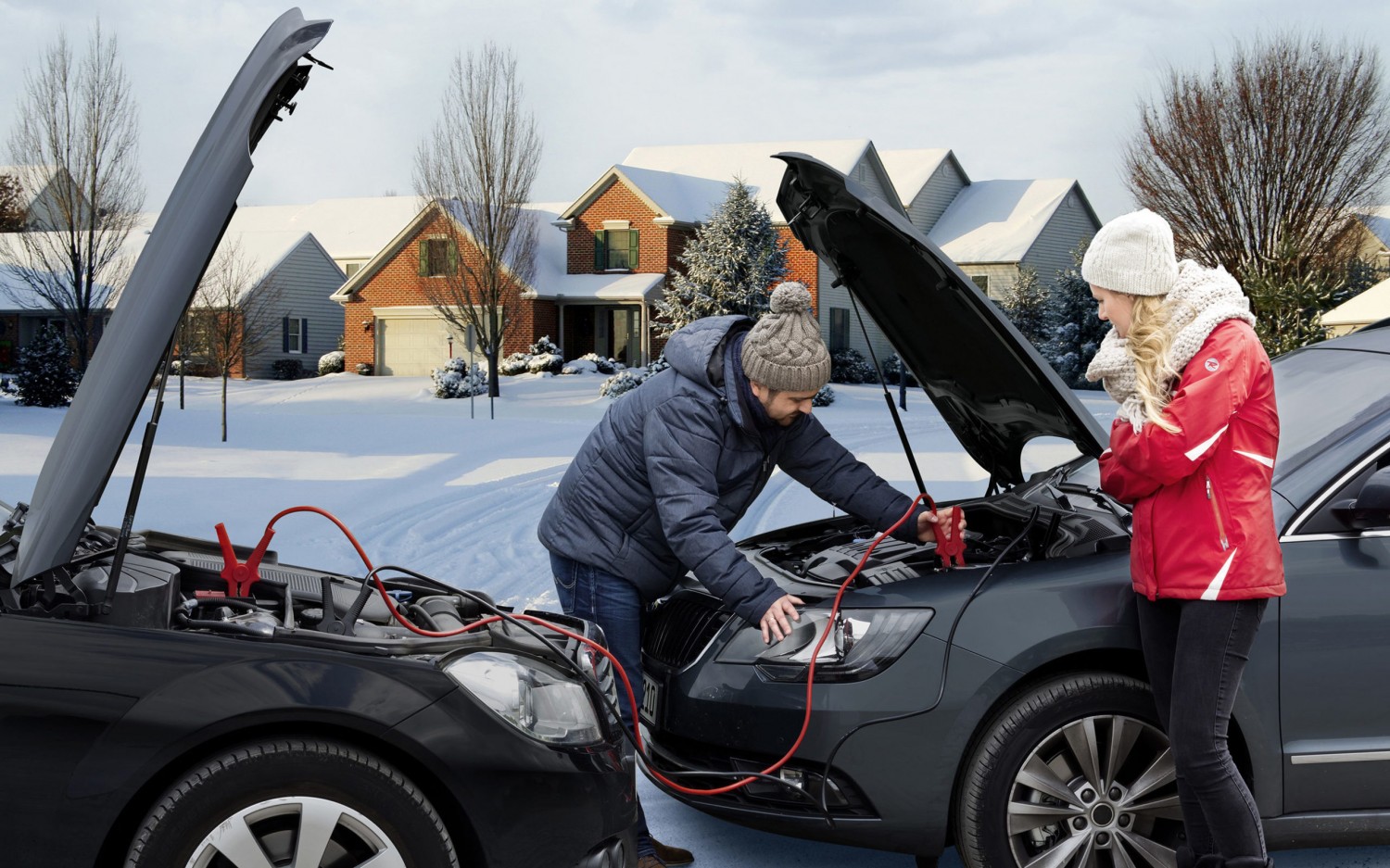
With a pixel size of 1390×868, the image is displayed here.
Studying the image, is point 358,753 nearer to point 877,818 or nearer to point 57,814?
point 57,814

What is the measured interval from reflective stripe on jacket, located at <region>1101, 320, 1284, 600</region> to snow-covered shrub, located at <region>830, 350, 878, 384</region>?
33.4 metres

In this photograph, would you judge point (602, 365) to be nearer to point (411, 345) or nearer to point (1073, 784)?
point (411, 345)

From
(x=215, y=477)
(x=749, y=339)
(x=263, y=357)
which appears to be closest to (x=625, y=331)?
(x=263, y=357)

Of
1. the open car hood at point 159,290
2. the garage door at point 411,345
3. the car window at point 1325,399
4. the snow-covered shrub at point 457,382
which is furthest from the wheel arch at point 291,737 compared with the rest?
the garage door at point 411,345

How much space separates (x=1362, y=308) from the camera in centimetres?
3278

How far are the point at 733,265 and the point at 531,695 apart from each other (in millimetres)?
29650

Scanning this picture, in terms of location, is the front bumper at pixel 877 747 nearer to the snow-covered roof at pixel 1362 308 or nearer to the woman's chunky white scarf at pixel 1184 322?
the woman's chunky white scarf at pixel 1184 322

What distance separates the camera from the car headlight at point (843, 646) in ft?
10.8

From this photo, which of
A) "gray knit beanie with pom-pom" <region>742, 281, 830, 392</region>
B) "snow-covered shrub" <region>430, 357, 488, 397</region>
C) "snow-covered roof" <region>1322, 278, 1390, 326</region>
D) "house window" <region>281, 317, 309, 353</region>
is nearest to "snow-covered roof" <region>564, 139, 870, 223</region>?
"snow-covered shrub" <region>430, 357, 488, 397</region>

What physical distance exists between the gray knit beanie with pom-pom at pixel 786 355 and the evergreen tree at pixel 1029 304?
36099mm

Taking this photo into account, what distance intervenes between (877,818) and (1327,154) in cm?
2505

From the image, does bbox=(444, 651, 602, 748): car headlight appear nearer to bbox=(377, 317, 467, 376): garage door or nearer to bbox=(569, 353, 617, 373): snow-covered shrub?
bbox=(569, 353, 617, 373): snow-covered shrub

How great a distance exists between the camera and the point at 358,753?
262cm

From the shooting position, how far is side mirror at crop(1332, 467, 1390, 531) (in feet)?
10.4
